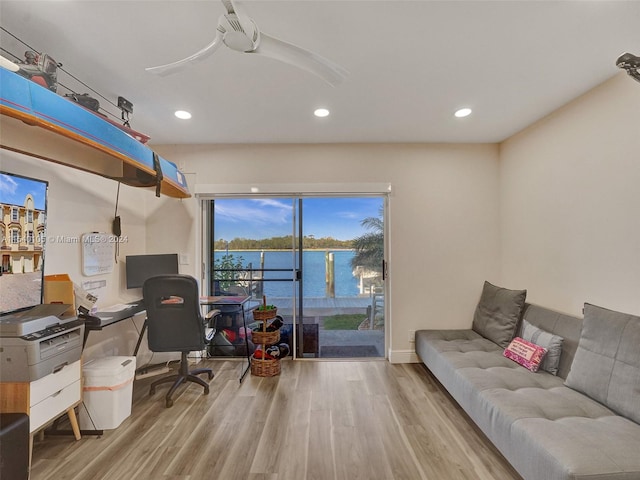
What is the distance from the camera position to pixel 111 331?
302 centimetres

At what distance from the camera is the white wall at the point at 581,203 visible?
2094mm

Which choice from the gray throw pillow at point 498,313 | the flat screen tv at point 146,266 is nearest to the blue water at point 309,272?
the flat screen tv at point 146,266

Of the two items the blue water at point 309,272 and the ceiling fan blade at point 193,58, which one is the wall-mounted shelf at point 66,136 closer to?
the ceiling fan blade at point 193,58

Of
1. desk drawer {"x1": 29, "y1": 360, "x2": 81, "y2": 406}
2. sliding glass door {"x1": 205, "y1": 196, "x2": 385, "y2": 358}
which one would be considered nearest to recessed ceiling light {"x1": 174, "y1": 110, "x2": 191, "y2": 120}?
sliding glass door {"x1": 205, "y1": 196, "x2": 385, "y2": 358}

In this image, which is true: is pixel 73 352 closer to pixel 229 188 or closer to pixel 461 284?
pixel 229 188

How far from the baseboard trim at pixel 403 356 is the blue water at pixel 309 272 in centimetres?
83

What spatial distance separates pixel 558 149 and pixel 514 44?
1.37 metres

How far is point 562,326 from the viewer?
245 cm

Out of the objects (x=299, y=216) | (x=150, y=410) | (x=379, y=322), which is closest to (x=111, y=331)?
(x=150, y=410)

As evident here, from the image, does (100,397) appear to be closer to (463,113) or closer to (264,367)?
(264,367)

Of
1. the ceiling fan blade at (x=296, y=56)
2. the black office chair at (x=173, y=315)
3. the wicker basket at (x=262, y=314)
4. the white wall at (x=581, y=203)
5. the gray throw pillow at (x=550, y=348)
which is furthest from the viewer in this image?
the wicker basket at (x=262, y=314)

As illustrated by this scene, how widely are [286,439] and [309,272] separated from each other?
6.21 feet

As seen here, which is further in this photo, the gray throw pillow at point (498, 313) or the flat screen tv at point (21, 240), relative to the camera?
the gray throw pillow at point (498, 313)

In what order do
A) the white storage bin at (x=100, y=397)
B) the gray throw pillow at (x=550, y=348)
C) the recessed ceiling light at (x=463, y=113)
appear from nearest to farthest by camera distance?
the white storage bin at (x=100, y=397), the gray throw pillow at (x=550, y=348), the recessed ceiling light at (x=463, y=113)
